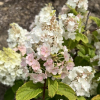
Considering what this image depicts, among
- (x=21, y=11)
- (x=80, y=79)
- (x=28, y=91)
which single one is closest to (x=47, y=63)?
(x=28, y=91)

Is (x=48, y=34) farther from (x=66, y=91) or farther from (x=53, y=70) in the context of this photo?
(x=66, y=91)

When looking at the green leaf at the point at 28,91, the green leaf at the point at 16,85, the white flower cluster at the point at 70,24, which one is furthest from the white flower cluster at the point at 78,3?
the green leaf at the point at 16,85

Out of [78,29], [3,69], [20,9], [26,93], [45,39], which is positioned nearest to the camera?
[45,39]

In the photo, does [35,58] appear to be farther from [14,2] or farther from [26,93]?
[14,2]

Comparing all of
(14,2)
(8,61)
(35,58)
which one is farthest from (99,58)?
(14,2)

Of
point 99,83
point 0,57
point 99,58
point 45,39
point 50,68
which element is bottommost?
point 99,83

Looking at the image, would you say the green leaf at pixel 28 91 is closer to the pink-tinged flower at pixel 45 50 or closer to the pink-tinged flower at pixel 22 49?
the pink-tinged flower at pixel 45 50

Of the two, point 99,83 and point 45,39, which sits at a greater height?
point 45,39
